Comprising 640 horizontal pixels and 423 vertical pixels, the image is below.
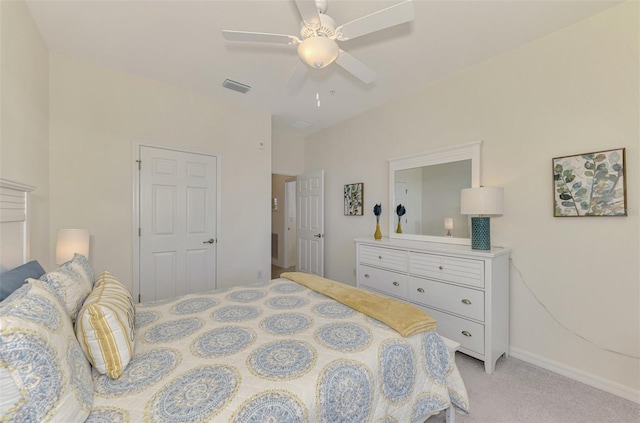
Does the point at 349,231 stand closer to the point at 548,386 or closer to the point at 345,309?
the point at 345,309

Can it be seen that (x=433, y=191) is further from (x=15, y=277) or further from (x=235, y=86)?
(x=15, y=277)

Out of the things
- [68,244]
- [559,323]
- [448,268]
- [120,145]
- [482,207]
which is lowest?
[559,323]

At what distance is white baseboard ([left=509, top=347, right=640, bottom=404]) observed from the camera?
1816 millimetres

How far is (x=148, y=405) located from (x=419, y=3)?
2.62 metres

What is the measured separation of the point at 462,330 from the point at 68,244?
130 inches

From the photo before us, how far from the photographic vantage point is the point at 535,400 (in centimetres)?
180

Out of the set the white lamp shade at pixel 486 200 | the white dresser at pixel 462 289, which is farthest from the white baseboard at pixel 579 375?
Result: the white lamp shade at pixel 486 200

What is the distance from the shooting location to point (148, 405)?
0.90 metres

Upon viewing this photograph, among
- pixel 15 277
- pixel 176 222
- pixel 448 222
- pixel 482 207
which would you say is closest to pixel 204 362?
pixel 15 277

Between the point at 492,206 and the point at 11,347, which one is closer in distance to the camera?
the point at 11,347

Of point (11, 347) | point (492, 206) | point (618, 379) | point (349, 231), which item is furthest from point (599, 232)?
point (11, 347)

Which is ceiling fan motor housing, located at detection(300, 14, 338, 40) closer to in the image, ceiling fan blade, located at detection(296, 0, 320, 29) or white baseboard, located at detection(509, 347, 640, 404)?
ceiling fan blade, located at detection(296, 0, 320, 29)

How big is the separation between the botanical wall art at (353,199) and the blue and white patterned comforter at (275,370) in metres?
2.24

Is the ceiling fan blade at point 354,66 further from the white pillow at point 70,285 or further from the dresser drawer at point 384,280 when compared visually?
the white pillow at point 70,285
